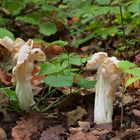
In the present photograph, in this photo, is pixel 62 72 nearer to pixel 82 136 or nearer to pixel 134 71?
pixel 82 136

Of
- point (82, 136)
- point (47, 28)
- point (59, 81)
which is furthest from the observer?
point (47, 28)

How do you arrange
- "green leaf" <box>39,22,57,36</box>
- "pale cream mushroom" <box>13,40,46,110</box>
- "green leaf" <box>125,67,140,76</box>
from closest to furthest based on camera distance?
1. "green leaf" <box>125,67,140,76</box>
2. "pale cream mushroom" <box>13,40,46,110</box>
3. "green leaf" <box>39,22,57,36</box>

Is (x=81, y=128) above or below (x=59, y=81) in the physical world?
below

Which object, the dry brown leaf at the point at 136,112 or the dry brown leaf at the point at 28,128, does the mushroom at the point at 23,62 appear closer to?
the dry brown leaf at the point at 28,128

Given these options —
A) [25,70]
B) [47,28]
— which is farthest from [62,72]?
[47,28]

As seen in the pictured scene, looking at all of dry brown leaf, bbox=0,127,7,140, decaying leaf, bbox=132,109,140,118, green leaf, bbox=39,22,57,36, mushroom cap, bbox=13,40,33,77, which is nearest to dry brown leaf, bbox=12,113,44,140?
dry brown leaf, bbox=0,127,7,140

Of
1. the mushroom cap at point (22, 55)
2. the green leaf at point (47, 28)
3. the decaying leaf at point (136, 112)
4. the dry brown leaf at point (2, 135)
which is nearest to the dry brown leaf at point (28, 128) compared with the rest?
the dry brown leaf at point (2, 135)

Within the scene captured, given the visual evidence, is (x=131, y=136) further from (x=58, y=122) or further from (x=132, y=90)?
(x=132, y=90)

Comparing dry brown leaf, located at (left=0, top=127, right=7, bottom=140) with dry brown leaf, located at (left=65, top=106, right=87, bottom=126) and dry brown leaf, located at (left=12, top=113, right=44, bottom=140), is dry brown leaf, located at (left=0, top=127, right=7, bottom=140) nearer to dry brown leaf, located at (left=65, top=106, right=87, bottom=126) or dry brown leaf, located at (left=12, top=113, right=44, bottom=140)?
dry brown leaf, located at (left=12, top=113, right=44, bottom=140)
